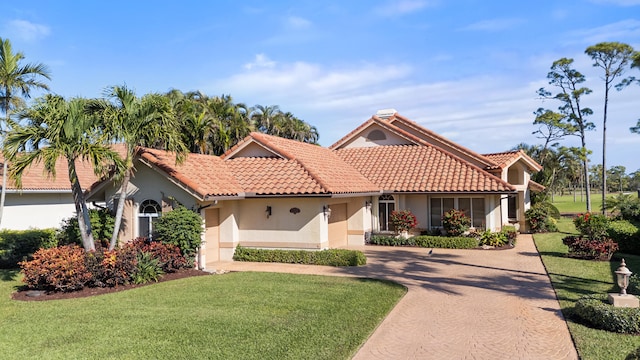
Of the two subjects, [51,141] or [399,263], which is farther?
[399,263]

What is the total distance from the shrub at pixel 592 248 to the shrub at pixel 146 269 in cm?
1607

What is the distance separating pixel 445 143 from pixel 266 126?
29.2m

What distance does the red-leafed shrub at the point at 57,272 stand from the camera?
12328mm

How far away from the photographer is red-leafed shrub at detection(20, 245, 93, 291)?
1233 cm

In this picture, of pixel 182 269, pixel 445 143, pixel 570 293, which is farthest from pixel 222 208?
pixel 445 143

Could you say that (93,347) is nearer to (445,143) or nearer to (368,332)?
(368,332)

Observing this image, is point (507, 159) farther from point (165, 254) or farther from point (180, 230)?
point (165, 254)

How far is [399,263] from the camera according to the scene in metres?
16.8

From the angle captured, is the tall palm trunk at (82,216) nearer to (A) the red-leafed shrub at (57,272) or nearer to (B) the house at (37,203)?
(A) the red-leafed shrub at (57,272)

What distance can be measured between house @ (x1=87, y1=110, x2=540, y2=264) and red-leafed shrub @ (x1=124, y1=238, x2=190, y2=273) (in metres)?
1.04

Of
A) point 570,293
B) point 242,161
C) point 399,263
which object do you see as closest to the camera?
point 570,293

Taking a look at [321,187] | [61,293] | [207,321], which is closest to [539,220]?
[321,187]

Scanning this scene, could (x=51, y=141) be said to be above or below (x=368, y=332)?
above

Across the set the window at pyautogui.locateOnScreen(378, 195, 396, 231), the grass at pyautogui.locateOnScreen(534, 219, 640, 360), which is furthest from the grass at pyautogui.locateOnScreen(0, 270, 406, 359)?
the window at pyautogui.locateOnScreen(378, 195, 396, 231)
